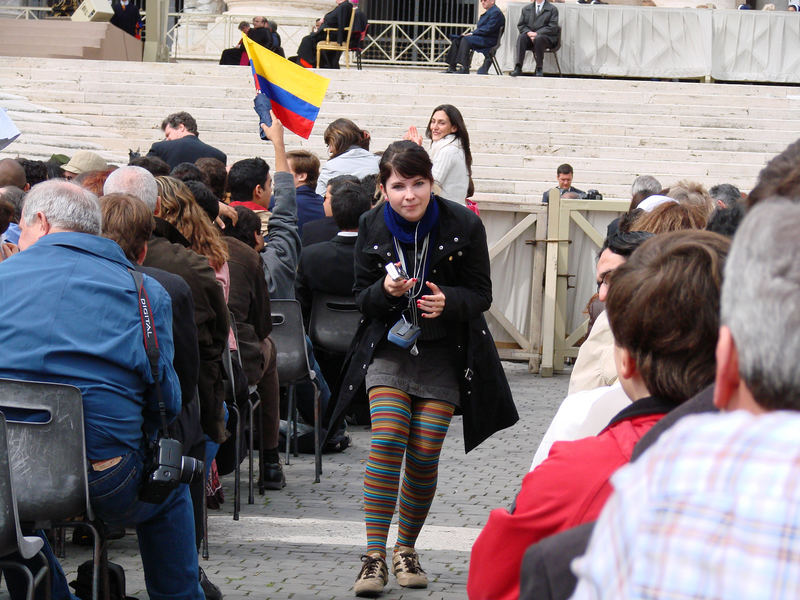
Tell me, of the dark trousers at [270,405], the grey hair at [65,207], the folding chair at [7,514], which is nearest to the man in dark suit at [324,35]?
the dark trousers at [270,405]

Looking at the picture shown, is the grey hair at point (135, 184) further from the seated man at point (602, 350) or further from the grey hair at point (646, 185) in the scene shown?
the grey hair at point (646, 185)

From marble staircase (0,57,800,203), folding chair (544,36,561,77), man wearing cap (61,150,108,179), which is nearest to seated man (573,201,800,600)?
man wearing cap (61,150,108,179)

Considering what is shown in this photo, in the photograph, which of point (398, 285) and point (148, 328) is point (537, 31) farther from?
point (148, 328)

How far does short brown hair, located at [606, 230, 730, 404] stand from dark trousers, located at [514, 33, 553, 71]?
20.9m

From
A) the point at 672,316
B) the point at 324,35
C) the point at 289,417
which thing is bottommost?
the point at 289,417

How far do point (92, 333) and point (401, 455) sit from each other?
1.52 m

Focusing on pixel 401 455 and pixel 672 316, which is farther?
pixel 401 455

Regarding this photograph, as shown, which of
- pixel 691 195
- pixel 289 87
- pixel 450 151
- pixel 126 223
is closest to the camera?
pixel 126 223

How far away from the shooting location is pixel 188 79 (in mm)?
20344

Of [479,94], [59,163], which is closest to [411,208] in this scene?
[59,163]

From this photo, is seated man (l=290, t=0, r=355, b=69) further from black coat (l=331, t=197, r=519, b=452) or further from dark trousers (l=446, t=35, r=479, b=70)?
black coat (l=331, t=197, r=519, b=452)

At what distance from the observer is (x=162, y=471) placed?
3994mm

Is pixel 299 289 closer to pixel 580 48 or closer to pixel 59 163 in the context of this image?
pixel 59 163

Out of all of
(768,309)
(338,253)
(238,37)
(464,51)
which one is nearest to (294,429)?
(338,253)
